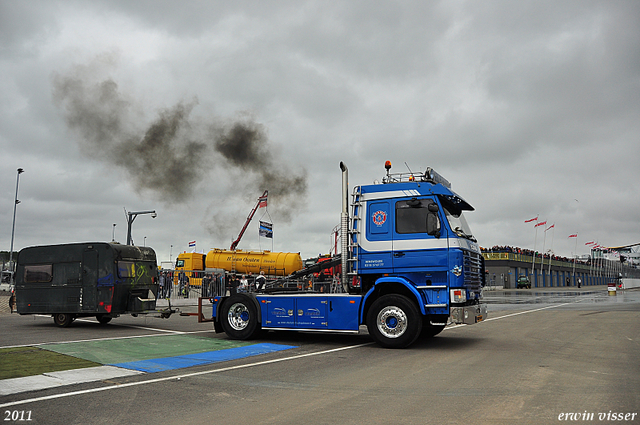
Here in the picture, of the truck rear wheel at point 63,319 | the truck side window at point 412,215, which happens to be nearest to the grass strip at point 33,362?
the truck rear wheel at point 63,319

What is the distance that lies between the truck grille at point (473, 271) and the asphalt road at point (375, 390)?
1335 mm

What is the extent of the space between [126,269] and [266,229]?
77.0ft

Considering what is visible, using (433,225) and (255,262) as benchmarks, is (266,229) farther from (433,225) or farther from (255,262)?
(433,225)

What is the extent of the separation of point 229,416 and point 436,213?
6483 mm

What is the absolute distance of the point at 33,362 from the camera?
28.0 ft

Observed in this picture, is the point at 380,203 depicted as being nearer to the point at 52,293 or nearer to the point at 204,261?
the point at 52,293

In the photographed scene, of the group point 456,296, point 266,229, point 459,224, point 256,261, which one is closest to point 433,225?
point 459,224

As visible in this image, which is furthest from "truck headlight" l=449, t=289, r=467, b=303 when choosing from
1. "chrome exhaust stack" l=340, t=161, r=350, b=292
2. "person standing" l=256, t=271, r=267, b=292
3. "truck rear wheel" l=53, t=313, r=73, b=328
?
"truck rear wheel" l=53, t=313, r=73, b=328

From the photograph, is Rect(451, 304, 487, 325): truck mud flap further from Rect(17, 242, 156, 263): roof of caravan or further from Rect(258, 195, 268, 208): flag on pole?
Rect(258, 195, 268, 208): flag on pole

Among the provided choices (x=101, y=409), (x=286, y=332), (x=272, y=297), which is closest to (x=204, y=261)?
(x=286, y=332)

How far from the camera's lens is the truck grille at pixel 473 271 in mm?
10400

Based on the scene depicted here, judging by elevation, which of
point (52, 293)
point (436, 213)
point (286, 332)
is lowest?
point (286, 332)

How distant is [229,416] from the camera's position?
17.4 feet

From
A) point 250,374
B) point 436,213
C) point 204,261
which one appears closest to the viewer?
point 250,374
